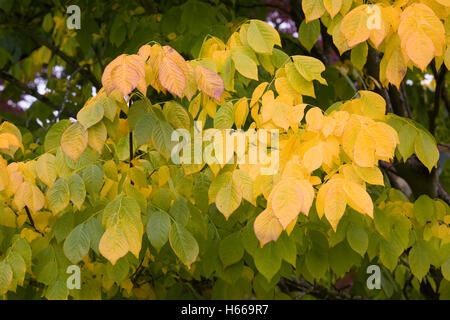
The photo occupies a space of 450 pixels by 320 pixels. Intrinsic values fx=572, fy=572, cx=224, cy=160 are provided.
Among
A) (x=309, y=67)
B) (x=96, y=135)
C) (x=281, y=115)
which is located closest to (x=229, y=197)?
(x=281, y=115)

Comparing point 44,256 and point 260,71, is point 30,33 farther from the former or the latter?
point 44,256

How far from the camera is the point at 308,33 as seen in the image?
2.13 m

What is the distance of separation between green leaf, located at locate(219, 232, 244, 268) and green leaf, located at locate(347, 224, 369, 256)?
0.36 metres

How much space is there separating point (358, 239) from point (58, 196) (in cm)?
96

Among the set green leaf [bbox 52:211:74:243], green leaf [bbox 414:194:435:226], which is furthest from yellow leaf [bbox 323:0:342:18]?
green leaf [bbox 52:211:74:243]

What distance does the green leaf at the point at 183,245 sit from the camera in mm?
1662

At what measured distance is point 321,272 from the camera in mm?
1995

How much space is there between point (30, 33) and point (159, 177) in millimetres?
1938

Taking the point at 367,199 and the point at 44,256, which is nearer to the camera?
the point at 367,199

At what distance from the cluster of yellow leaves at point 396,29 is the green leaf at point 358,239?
50 centimetres

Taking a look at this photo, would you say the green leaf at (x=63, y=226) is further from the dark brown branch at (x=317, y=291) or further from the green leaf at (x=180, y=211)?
the dark brown branch at (x=317, y=291)

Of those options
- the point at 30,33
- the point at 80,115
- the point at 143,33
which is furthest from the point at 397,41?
the point at 30,33

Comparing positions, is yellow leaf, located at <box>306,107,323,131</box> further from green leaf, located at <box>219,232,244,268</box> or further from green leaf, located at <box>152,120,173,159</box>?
green leaf, located at <box>219,232,244,268</box>

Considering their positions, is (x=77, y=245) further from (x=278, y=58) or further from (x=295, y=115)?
(x=278, y=58)
